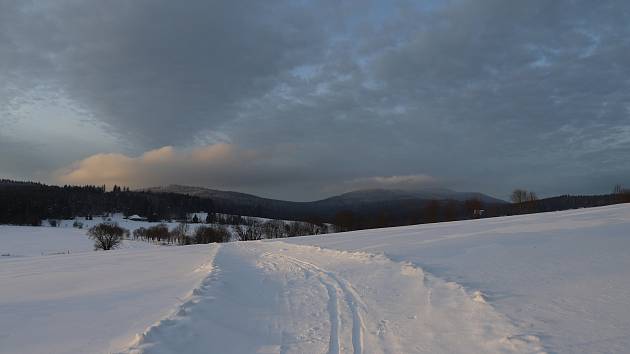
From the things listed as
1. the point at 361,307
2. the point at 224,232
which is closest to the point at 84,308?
the point at 361,307

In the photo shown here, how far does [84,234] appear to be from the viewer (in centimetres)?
10806

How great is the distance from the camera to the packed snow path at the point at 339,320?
631cm

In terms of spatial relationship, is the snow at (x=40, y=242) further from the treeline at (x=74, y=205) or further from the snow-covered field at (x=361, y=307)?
the snow-covered field at (x=361, y=307)

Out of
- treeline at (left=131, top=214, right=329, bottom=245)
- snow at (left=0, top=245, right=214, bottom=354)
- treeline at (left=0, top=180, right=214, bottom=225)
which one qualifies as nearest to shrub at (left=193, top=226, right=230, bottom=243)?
treeline at (left=131, top=214, right=329, bottom=245)

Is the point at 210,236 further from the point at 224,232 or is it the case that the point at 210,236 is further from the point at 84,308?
the point at 84,308

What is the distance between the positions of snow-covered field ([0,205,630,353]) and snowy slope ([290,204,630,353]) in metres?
0.03

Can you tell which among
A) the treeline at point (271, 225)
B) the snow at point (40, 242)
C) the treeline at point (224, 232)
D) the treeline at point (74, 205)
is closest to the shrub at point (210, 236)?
the treeline at point (224, 232)

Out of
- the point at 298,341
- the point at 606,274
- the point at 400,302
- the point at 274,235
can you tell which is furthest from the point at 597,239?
the point at 274,235

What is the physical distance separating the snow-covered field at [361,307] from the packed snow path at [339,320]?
3cm

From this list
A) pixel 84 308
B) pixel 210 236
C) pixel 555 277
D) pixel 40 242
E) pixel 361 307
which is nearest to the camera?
pixel 361 307

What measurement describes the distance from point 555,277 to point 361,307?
470 centimetres

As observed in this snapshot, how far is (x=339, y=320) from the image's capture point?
7.79 m

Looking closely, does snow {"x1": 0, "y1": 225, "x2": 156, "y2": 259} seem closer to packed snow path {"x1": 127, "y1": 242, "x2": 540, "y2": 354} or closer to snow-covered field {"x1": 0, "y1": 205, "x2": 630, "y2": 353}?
snow-covered field {"x1": 0, "y1": 205, "x2": 630, "y2": 353}

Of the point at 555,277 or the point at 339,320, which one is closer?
the point at 339,320
